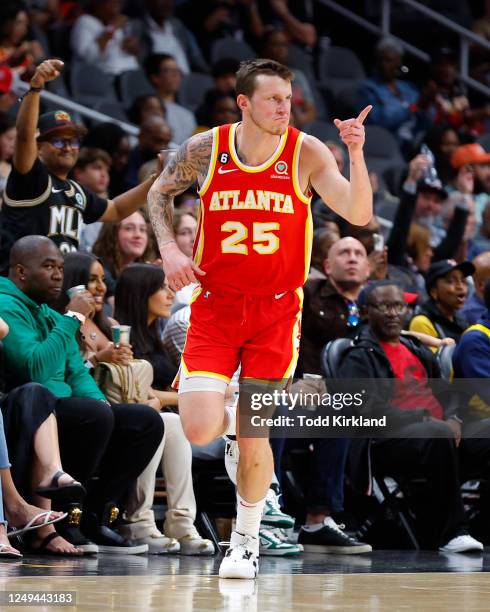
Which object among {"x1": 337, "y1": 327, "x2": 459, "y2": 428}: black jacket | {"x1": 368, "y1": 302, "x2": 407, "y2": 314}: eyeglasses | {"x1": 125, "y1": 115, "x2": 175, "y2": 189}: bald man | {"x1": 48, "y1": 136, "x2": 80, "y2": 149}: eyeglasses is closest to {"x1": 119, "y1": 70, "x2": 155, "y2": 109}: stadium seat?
{"x1": 125, "y1": 115, "x2": 175, "y2": 189}: bald man

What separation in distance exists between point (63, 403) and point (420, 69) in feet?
35.5

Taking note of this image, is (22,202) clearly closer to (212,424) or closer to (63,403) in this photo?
(63,403)

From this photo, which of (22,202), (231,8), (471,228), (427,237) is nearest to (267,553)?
(22,202)

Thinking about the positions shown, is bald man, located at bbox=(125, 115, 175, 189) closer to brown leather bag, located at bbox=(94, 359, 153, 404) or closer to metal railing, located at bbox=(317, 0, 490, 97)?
brown leather bag, located at bbox=(94, 359, 153, 404)

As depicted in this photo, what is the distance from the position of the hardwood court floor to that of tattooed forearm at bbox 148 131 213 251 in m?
1.50

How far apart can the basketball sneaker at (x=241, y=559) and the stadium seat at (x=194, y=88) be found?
8.82 metres

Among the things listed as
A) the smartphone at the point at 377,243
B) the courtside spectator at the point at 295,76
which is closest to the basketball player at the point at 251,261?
the smartphone at the point at 377,243

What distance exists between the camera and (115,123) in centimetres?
1134

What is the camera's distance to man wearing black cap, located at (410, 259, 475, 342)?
9.27 m

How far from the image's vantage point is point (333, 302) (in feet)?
28.2

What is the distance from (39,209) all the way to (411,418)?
258 cm

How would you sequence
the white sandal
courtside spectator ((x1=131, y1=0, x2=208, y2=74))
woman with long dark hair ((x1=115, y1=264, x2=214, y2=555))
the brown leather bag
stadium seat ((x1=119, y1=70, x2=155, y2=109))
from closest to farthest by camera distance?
the white sandal, woman with long dark hair ((x1=115, y1=264, x2=214, y2=555)), the brown leather bag, stadium seat ((x1=119, y1=70, x2=155, y2=109)), courtside spectator ((x1=131, y1=0, x2=208, y2=74))

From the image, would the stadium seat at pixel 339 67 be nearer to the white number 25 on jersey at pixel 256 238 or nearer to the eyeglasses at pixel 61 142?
the eyeglasses at pixel 61 142

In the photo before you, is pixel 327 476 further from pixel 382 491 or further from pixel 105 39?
pixel 105 39
